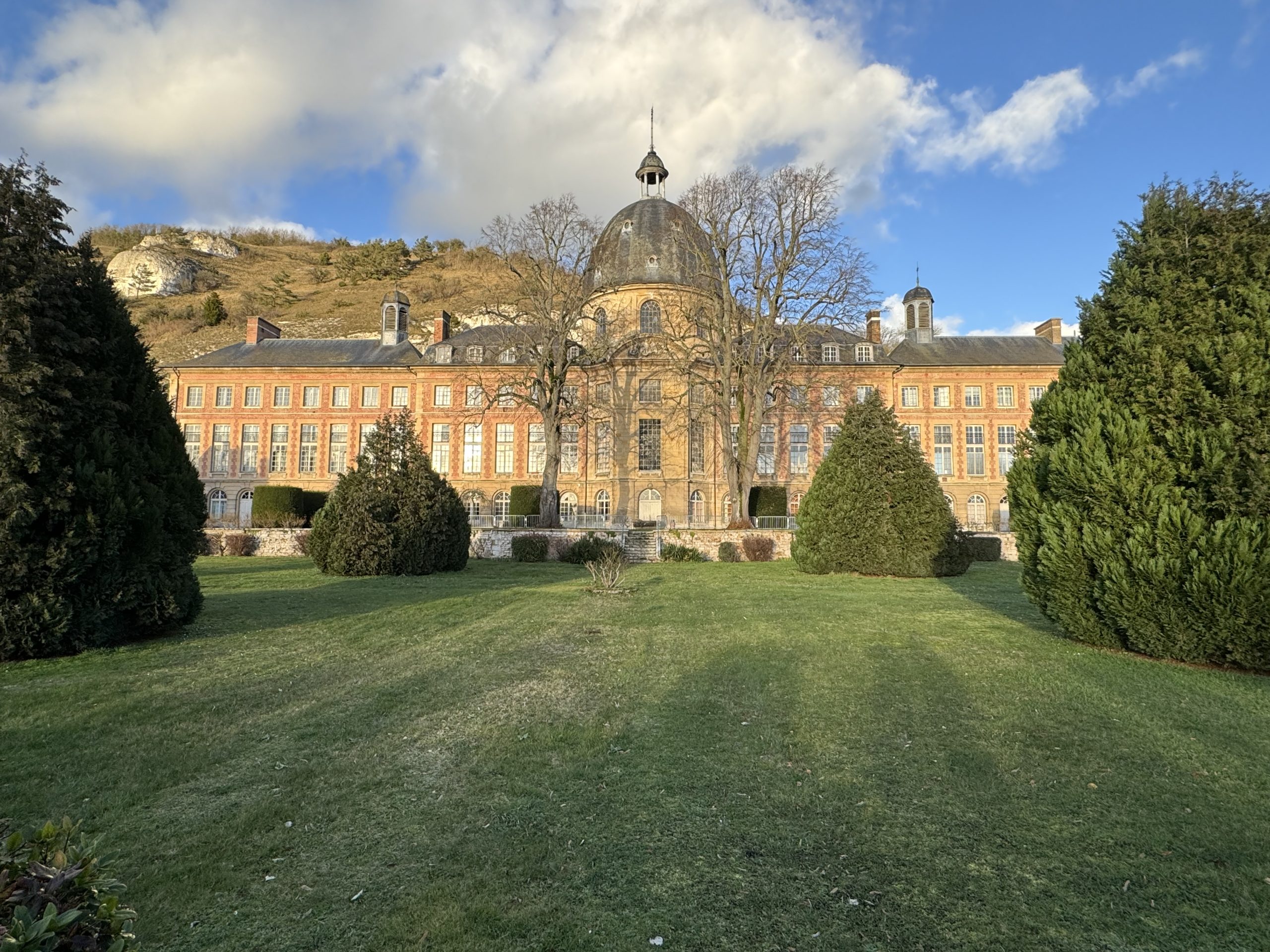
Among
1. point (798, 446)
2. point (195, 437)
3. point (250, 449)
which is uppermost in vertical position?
point (195, 437)

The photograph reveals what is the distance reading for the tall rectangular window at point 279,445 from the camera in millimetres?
40781

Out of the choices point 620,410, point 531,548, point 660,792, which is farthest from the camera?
point 620,410

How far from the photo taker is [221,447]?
40.8 metres

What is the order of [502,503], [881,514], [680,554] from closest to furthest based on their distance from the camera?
[881,514]
[680,554]
[502,503]

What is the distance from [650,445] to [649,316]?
694 centimetres

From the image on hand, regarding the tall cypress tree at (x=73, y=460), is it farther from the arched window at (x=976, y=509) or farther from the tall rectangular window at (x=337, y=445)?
the arched window at (x=976, y=509)

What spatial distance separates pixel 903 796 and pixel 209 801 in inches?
149

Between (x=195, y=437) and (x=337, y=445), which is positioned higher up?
(x=195, y=437)

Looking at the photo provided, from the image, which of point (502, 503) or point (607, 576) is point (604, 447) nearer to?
point (502, 503)

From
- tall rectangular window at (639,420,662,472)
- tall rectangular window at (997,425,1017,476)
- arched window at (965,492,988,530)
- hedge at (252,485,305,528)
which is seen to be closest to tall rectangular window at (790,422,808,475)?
tall rectangular window at (639,420,662,472)

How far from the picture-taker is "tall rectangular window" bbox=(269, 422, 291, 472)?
40781 mm

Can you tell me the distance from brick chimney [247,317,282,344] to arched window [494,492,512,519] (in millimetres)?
18762

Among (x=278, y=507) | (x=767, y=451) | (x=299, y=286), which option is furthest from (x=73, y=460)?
(x=299, y=286)

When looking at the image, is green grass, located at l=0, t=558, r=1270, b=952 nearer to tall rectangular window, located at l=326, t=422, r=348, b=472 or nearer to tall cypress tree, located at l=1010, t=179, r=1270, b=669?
tall cypress tree, located at l=1010, t=179, r=1270, b=669
